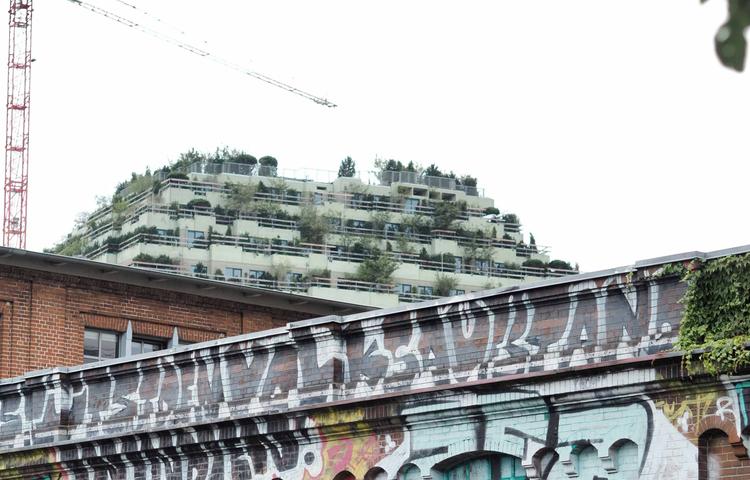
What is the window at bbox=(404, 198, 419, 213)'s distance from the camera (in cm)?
14075

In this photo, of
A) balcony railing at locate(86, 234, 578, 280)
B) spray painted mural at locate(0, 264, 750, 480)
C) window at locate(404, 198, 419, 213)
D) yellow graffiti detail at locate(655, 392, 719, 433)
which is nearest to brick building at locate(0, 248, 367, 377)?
spray painted mural at locate(0, 264, 750, 480)

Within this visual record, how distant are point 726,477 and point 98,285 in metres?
19.7

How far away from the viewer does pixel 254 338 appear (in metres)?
20.1

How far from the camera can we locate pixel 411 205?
141 m

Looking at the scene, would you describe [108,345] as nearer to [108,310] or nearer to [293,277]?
[108,310]

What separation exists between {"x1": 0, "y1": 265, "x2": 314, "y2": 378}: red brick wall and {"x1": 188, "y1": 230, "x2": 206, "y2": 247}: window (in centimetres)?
9307

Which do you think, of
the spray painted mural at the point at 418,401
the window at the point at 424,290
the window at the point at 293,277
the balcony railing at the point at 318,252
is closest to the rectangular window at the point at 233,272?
the balcony railing at the point at 318,252

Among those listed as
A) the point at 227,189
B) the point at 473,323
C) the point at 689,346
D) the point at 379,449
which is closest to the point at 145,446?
the point at 379,449

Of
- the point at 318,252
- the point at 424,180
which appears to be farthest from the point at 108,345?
the point at 424,180

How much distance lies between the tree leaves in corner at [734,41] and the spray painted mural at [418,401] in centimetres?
1163

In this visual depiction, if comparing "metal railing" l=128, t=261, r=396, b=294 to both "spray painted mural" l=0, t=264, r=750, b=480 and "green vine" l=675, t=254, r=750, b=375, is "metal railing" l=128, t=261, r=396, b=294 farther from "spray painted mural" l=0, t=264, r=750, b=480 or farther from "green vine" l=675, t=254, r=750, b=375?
"green vine" l=675, t=254, r=750, b=375

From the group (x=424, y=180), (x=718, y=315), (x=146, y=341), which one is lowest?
(x=718, y=315)

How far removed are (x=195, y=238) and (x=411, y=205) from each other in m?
24.2

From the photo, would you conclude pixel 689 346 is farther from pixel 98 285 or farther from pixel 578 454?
pixel 98 285
